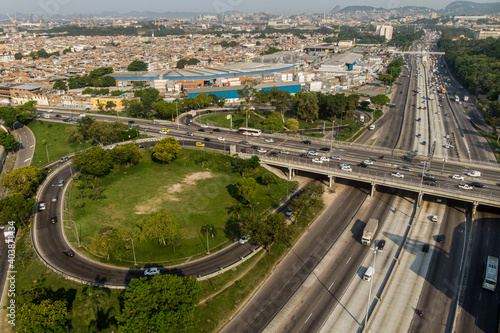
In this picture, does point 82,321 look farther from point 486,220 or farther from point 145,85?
point 145,85

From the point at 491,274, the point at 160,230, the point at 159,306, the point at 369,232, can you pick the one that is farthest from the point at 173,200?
the point at 491,274

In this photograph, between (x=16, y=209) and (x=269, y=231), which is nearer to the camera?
→ (x=269, y=231)

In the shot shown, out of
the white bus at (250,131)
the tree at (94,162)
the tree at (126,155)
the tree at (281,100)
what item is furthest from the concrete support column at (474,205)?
the tree at (94,162)

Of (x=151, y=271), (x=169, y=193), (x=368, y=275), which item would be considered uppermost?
(x=169, y=193)

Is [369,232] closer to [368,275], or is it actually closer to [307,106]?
[368,275]

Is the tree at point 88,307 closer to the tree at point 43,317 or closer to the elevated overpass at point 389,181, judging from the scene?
the tree at point 43,317
